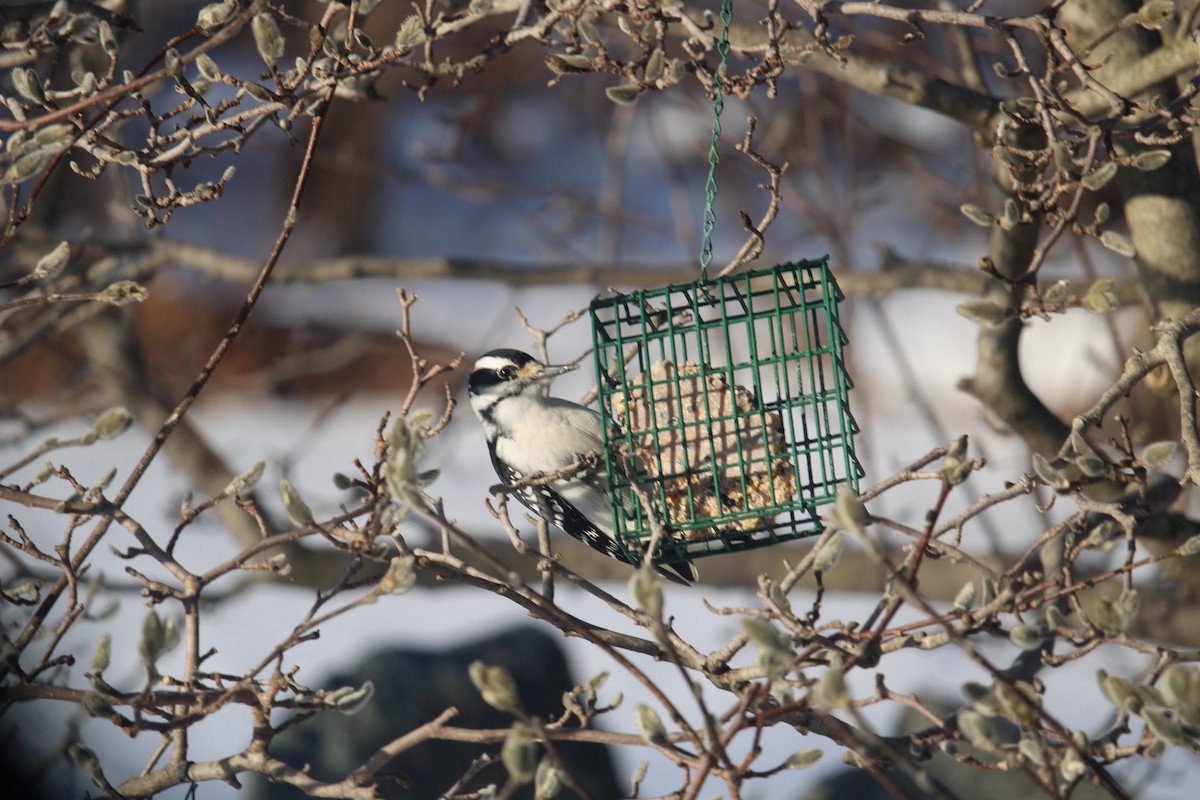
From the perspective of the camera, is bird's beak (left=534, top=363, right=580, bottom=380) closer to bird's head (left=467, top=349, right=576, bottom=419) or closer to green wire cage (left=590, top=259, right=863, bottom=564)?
bird's head (left=467, top=349, right=576, bottom=419)

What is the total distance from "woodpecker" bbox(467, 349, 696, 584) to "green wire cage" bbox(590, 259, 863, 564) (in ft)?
1.25

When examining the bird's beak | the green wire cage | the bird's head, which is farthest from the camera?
the bird's head

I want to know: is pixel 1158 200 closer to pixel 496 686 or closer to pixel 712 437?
pixel 712 437

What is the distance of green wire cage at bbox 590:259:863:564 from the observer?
320 centimetres

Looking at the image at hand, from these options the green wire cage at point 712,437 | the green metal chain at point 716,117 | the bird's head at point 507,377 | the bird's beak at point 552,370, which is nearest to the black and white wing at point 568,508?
the bird's head at point 507,377

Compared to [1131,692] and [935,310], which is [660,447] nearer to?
[1131,692]

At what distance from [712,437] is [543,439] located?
29.9 inches

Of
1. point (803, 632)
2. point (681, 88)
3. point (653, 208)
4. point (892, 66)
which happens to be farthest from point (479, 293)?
point (803, 632)

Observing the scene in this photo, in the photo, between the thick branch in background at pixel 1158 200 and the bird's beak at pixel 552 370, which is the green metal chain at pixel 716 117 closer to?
the bird's beak at pixel 552 370

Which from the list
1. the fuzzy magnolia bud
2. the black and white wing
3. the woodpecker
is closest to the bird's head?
the woodpecker

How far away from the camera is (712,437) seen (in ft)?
10.8

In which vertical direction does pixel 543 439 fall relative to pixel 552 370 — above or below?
below

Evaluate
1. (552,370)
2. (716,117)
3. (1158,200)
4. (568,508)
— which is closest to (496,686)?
(716,117)

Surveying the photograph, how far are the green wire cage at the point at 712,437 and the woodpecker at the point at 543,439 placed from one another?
1.25 ft
